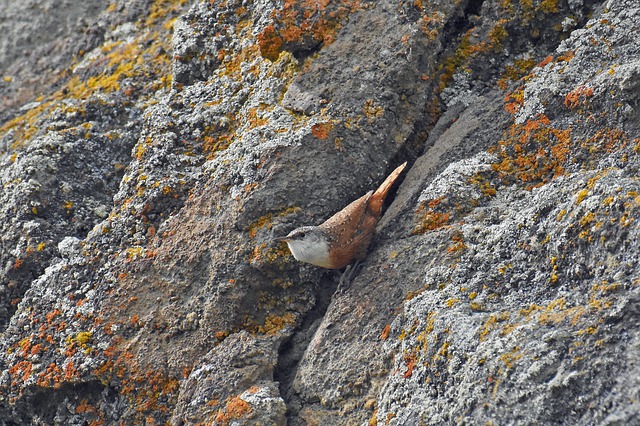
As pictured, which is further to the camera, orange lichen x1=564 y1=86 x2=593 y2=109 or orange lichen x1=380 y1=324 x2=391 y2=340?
orange lichen x1=564 y1=86 x2=593 y2=109

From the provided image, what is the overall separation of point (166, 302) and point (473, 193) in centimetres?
239

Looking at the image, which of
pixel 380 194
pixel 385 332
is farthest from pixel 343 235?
pixel 385 332

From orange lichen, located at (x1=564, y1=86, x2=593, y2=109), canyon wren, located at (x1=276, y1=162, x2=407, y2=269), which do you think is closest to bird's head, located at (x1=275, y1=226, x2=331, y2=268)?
canyon wren, located at (x1=276, y1=162, x2=407, y2=269)

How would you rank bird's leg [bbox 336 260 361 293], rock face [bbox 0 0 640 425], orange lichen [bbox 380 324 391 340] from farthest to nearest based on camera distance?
bird's leg [bbox 336 260 361 293], orange lichen [bbox 380 324 391 340], rock face [bbox 0 0 640 425]

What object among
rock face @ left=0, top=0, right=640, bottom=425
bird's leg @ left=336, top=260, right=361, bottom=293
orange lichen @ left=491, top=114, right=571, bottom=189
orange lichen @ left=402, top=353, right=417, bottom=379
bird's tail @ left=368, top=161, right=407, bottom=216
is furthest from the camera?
bird's tail @ left=368, top=161, right=407, bottom=216

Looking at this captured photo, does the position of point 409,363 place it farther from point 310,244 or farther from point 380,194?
point 380,194

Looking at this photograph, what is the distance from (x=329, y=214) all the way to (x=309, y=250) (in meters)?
0.49

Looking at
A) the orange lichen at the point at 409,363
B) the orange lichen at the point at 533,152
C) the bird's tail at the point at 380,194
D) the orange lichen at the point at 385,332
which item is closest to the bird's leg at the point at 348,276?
the bird's tail at the point at 380,194

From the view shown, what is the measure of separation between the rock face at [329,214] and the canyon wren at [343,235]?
0.41ft

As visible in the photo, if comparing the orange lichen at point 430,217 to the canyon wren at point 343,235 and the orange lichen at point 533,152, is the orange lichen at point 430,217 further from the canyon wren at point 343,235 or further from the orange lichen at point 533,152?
the orange lichen at point 533,152

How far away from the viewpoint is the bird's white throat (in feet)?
16.3

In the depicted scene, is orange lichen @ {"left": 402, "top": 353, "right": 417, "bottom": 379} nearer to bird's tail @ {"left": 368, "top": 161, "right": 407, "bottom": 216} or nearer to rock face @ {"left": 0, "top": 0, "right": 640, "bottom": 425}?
rock face @ {"left": 0, "top": 0, "right": 640, "bottom": 425}

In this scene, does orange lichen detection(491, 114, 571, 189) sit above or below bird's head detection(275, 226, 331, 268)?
below

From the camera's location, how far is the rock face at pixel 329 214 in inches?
156
